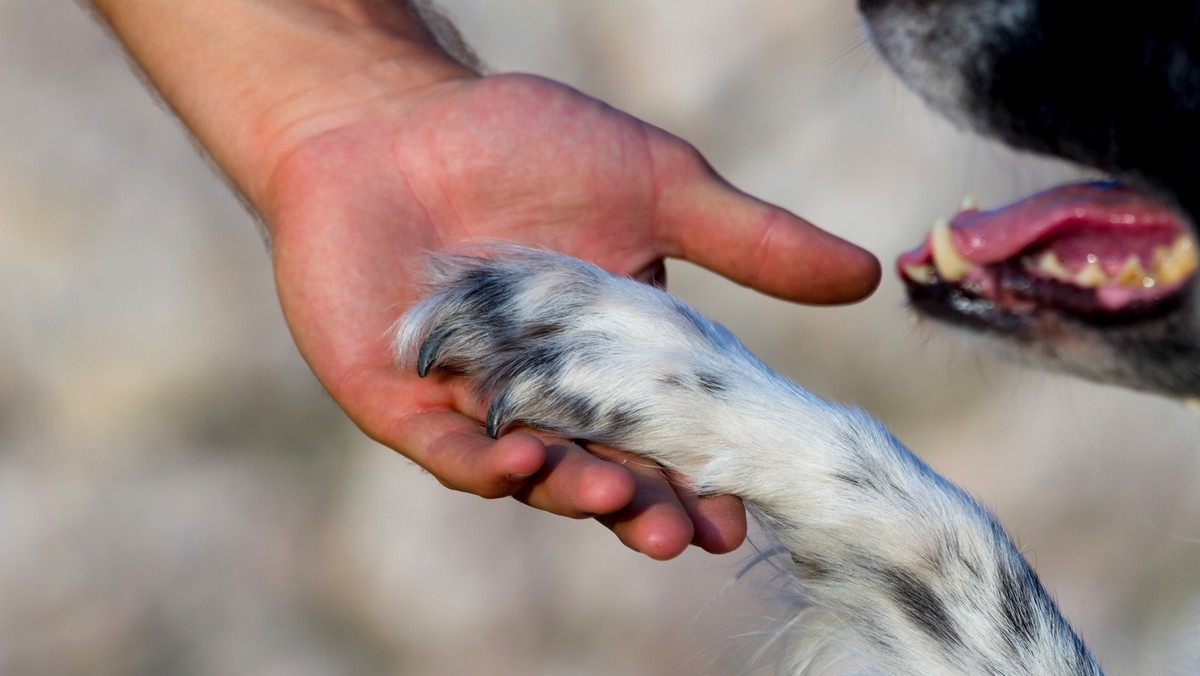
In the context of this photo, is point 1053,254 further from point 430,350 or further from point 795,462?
point 430,350

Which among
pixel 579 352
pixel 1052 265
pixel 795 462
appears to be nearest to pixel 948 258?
pixel 1052 265

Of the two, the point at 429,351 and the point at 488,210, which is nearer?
the point at 429,351

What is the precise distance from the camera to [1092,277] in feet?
5.97

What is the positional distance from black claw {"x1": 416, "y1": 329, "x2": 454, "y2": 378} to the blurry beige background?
64.0 inches

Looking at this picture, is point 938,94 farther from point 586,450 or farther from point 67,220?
point 67,220

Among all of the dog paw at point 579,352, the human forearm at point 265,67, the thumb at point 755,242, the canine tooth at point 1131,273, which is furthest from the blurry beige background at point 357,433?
the canine tooth at point 1131,273

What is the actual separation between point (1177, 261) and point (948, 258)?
358 mm

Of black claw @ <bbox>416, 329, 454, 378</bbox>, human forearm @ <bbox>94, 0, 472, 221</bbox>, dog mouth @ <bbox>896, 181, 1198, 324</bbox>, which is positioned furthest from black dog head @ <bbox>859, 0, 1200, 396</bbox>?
human forearm @ <bbox>94, 0, 472, 221</bbox>

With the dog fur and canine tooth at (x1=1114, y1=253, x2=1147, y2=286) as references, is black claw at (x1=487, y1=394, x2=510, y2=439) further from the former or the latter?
canine tooth at (x1=1114, y1=253, x2=1147, y2=286)

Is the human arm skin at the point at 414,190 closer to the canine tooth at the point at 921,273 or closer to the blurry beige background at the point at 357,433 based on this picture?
the canine tooth at the point at 921,273

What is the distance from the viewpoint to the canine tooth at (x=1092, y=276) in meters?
1.81

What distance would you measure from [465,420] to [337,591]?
215cm

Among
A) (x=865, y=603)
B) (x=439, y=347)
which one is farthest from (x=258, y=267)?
(x=865, y=603)

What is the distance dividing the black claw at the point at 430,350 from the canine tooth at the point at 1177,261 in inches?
47.3
